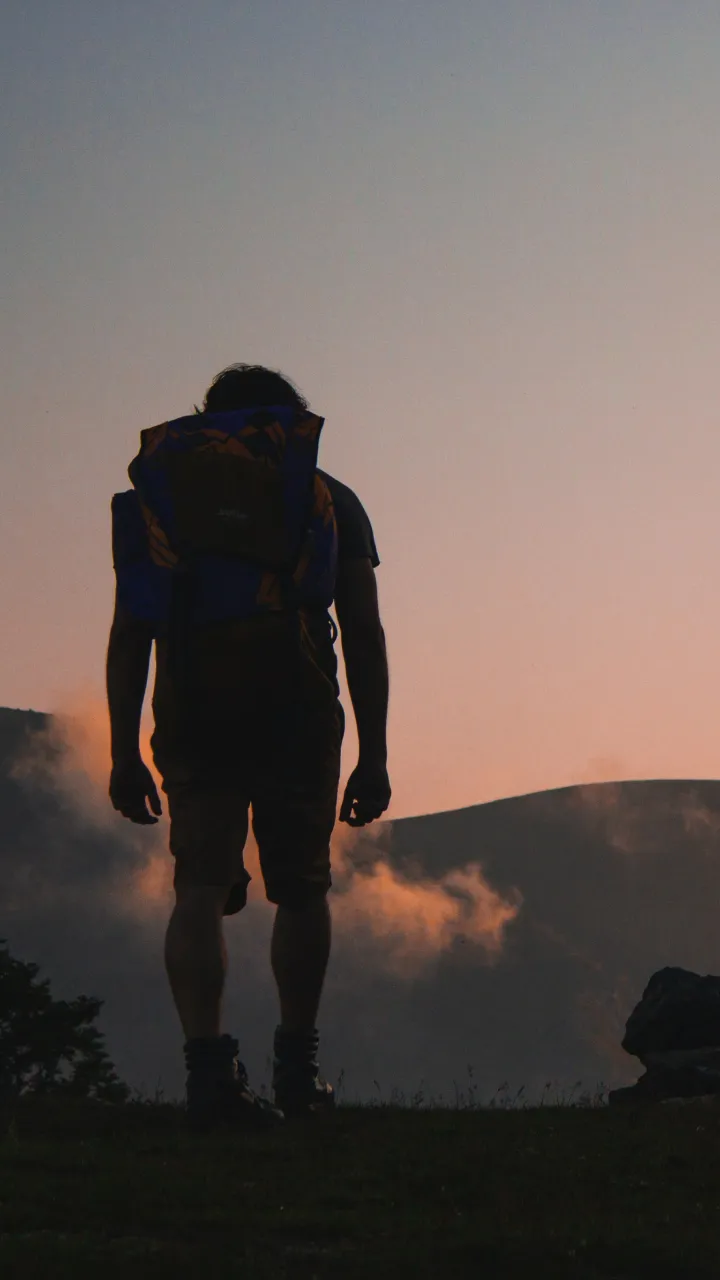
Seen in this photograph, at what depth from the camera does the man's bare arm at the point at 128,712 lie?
558 cm

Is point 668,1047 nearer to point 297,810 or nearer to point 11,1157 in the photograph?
point 297,810

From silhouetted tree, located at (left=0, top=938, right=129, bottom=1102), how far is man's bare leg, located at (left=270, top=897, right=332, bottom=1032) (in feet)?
52.3

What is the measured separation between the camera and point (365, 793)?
226 inches

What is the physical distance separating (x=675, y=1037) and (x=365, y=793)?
11.0ft

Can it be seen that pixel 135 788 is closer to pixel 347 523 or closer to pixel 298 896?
pixel 298 896

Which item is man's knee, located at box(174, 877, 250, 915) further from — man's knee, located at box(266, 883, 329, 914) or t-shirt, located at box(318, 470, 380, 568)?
t-shirt, located at box(318, 470, 380, 568)

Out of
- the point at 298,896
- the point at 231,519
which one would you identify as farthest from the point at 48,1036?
the point at 231,519

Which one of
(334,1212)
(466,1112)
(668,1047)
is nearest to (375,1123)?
(466,1112)

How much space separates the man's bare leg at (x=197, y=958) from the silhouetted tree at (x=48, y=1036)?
16299mm

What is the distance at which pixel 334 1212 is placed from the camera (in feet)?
12.8

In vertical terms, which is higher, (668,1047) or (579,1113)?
(668,1047)

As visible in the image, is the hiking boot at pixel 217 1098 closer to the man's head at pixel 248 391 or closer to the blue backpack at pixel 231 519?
the blue backpack at pixel 231 519

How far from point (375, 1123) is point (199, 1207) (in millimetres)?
1507

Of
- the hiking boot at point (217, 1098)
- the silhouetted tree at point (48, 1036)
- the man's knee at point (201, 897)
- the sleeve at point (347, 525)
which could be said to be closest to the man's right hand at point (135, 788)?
the man's knee at point (201, 897)
